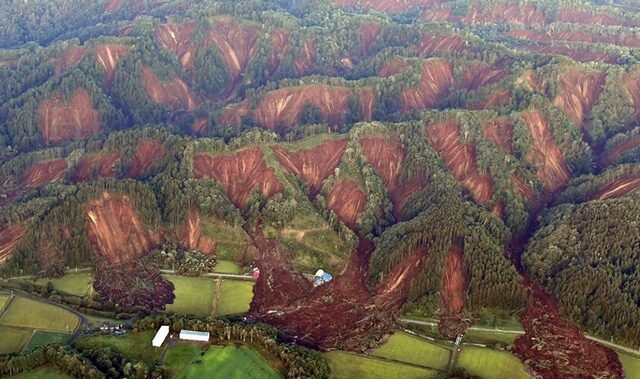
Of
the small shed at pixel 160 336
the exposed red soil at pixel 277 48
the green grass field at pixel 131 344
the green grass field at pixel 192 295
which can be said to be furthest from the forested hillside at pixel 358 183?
the small shed at pixel 160 336

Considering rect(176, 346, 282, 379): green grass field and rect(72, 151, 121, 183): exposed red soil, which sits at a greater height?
rect(72, 151, 121, 183): exposed red soil

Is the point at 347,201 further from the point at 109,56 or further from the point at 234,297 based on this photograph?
the point at 109,56

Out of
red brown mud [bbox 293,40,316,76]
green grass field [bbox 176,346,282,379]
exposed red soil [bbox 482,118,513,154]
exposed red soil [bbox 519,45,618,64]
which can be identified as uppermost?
exposed red soil [bbox 519,45,618,64]

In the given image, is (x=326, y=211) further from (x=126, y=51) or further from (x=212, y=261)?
(x=126, y=51)

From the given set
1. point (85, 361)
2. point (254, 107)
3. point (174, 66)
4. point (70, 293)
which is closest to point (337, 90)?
point (254, 107)

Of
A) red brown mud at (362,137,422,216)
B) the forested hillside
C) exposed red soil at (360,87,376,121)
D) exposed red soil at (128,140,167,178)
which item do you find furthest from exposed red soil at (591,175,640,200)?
exposed red soil at (128,140,167,178)

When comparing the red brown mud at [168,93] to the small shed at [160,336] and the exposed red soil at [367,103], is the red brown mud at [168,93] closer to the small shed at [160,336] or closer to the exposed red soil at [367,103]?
the exposed red soil at [367,103]

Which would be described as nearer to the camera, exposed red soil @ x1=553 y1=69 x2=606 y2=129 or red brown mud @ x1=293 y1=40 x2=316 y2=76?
exposed red soil @ x1=553 y1=69 x2=606 y2=129

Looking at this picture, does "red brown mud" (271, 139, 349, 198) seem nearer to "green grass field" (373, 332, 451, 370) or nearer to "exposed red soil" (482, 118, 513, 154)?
"exposed red soil" (482, 118, 513, 154)
